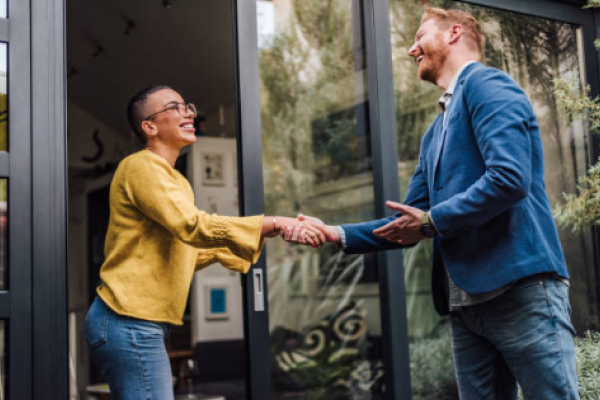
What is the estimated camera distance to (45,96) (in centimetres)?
222

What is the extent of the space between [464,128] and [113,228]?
1157mm

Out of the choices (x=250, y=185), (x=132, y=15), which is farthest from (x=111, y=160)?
(x=250, y=185)

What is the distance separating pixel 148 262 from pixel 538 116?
8.01 ft

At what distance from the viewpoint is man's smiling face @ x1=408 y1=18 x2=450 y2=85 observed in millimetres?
2197

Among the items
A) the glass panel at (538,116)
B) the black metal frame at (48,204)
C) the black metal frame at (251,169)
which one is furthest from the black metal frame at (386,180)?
the black metal frame at (48,204)

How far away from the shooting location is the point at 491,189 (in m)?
1.76

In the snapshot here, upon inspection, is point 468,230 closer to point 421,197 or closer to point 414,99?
point 421,197

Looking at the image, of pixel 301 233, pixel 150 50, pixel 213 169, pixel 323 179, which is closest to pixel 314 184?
pixel 323 179

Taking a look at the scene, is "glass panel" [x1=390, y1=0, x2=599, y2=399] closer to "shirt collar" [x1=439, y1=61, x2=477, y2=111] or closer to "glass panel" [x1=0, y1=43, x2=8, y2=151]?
"shirt collar" [x1=439, y1=61, x2=477, y2=111]

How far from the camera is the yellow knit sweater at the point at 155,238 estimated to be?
6.79 ft

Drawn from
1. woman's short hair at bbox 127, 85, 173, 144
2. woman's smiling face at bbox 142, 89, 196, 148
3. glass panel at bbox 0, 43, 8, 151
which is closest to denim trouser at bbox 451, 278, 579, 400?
woman's smiling face at bbox 142, 89, 196, 148

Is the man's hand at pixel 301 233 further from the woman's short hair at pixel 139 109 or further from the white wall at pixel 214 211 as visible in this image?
the white wall at pixel 214 211

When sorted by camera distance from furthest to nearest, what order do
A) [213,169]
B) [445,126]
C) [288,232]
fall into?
[213,169] → [288,232] → [445,126]

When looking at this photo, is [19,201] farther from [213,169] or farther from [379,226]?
[213,169]
